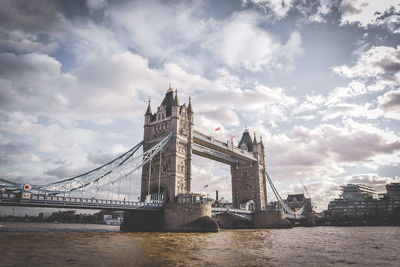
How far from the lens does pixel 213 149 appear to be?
7175 cm

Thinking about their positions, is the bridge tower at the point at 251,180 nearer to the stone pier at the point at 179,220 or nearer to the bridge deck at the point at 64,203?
the stone pier at the point at 179,220

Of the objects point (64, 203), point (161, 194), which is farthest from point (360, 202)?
point (64, 203)

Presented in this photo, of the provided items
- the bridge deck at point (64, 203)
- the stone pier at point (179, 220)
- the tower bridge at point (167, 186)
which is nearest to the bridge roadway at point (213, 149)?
the tower bridge at point (167, 186)

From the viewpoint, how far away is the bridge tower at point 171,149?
52406 mm

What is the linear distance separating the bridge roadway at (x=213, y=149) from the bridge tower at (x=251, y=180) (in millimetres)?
3804

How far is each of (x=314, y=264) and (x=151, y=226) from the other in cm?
3635

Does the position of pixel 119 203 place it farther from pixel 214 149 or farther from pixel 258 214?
Answer: pixel 258 214

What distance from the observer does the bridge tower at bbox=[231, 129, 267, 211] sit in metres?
81.1

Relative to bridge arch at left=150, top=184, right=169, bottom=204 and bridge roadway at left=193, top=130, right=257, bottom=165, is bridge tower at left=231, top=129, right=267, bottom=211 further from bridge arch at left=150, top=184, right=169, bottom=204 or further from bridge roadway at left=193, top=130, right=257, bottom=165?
bridge arch at left=150, top=184, right=169, bottom=204

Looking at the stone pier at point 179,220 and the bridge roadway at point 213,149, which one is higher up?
the bridge roadway at point 213,149

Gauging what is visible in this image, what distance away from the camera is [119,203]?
40875 mm

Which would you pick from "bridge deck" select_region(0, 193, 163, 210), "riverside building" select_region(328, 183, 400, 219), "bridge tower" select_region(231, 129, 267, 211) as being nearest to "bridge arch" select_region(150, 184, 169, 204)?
"bridge deck" select_region(0, 193, 163, 210)

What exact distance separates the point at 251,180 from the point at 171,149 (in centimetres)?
3844

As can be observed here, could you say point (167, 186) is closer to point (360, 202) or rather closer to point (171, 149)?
point (171, 149)
